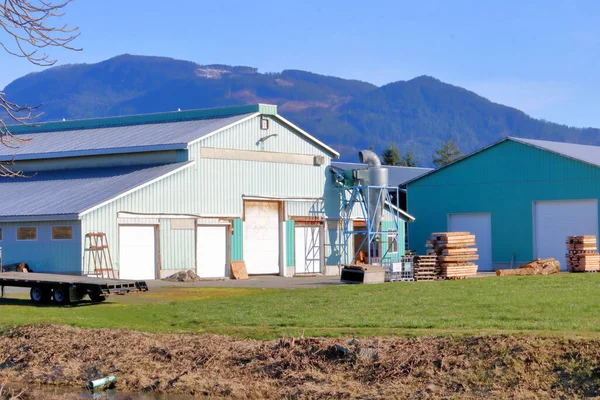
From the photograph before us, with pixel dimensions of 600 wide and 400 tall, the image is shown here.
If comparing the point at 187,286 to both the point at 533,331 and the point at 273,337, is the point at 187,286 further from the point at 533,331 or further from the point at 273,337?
the point at 533,331

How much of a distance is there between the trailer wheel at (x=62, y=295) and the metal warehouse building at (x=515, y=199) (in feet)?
85.1

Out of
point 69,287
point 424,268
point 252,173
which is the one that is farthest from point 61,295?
point 252,173

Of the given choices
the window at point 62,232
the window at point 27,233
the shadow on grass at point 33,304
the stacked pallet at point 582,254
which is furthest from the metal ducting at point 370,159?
the shadow on grass at point 33,304

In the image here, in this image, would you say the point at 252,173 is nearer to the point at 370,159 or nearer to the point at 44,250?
the point at 370,159

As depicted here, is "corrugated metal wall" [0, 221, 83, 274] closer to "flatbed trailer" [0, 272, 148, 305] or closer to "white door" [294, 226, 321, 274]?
"flatbed trailer" [0, 272, 148, 305]

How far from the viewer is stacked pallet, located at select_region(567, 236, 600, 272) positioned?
41062 millimetres

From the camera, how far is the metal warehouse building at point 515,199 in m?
46.0

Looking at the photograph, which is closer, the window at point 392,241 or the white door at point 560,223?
the white door at point 560,223

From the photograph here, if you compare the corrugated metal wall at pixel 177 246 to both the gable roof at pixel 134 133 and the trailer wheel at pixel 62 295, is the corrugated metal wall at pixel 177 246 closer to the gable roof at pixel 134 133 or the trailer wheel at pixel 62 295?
the gable roof at pixel 134 133

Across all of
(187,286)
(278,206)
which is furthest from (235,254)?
(187,286)

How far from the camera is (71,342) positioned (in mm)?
19922

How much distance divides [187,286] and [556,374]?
23.0 meters

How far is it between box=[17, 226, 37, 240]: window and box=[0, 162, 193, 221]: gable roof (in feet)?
1.68

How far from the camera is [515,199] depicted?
48250mm
